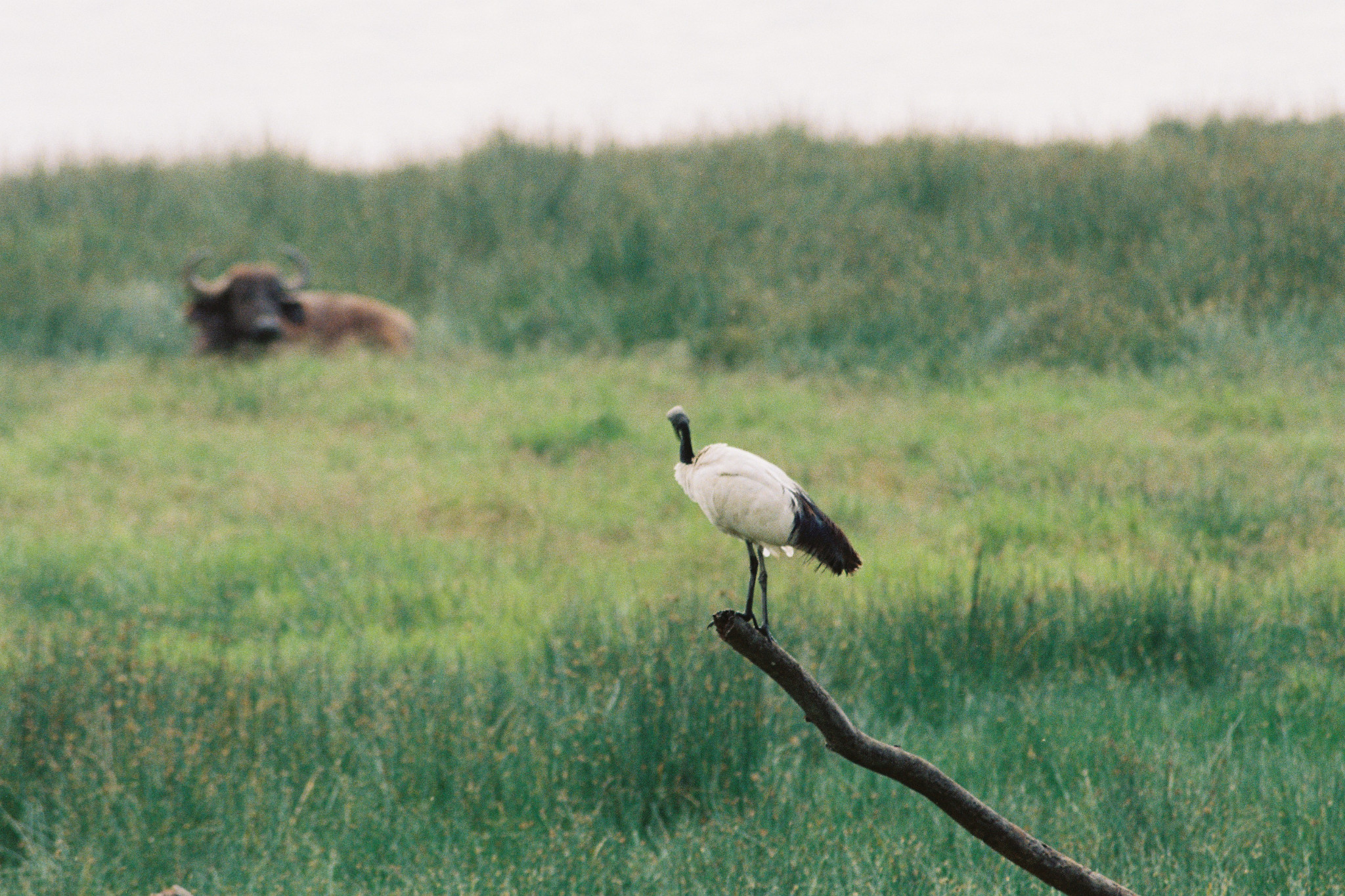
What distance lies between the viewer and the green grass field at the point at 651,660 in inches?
162

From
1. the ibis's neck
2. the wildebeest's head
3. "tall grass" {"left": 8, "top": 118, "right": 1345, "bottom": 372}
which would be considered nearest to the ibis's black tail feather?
the ibis's neck

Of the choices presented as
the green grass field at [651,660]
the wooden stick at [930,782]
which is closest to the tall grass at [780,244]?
the green grass field at [651,660]

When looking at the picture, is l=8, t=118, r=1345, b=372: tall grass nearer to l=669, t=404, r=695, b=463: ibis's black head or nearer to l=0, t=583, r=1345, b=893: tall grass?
l=0, t=583, r=1345, b=893: tall grass

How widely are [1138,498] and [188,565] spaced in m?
5.60

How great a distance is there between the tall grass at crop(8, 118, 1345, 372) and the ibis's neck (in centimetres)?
979

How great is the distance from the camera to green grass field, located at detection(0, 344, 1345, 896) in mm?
4125

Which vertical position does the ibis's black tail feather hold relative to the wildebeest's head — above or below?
above

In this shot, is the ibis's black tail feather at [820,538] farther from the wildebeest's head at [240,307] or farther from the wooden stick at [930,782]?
the wildebeest's head at [240,307]

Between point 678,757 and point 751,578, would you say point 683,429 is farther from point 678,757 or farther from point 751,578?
point 678,757

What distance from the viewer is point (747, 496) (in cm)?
173

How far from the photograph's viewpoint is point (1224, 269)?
12328mm

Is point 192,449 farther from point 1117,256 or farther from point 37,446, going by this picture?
point 1117,256

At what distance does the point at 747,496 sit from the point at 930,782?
2.55 feet

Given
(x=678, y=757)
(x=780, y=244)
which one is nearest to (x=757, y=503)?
(x=678, y=757)
